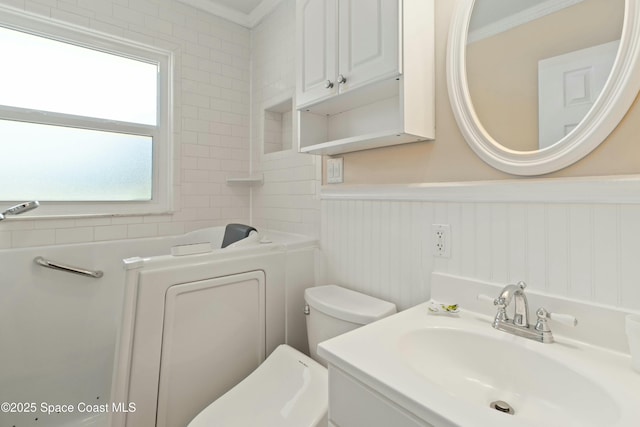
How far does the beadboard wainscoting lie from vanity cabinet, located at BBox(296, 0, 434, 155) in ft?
0.87

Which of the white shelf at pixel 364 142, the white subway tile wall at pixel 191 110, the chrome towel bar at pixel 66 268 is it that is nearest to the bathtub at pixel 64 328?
the chrome towel bar at pixel 66 268

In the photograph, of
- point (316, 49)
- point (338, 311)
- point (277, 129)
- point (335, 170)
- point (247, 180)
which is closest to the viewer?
point (338, 311)

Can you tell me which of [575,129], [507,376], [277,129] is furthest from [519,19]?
[277,129]

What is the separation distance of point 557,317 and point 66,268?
2.18 metres

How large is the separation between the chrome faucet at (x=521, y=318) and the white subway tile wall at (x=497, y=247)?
0.10 meters

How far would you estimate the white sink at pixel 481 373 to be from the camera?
59 cm

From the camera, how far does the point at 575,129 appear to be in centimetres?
85

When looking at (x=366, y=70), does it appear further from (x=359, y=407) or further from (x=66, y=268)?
(x=66, y=268)

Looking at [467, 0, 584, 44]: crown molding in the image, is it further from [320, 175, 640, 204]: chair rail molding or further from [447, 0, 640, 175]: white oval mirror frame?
[320, 175, 640, 204]: chair rail molding

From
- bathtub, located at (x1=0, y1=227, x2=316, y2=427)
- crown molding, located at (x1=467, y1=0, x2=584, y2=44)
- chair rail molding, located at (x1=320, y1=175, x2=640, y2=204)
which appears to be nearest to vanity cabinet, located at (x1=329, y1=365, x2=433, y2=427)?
chair rail molding, located at (x1=320, y1=175, x2=640, y2=204)

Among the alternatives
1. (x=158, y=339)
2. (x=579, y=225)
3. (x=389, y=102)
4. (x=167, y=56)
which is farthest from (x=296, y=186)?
(x=579, y=225)

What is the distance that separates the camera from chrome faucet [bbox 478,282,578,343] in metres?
0.83

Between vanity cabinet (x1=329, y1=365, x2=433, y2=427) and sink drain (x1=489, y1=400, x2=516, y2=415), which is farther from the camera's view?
sink drain (x1=489, y1=400, x2=516, y2=415)

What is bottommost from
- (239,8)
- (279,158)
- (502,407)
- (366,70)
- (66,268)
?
(502,407)
